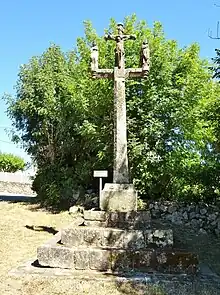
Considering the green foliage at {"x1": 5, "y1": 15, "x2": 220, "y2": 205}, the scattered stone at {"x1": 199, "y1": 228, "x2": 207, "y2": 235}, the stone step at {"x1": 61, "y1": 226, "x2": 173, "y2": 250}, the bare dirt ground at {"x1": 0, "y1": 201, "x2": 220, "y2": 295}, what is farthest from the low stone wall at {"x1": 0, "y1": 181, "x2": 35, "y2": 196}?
the stone step at {"x1": 61, "y1": 226, "x2": 173, "y2": 250}

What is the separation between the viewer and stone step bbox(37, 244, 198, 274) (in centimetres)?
520

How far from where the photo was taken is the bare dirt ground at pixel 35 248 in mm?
4500

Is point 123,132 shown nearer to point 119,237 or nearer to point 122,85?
point 122,85

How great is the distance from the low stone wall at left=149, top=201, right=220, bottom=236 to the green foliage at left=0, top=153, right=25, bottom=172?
1024 inches

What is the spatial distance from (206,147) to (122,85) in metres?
6.58

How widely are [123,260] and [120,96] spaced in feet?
9.87

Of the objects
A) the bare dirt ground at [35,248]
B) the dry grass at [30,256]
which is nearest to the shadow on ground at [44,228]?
the bare dirt ground at [35,248]

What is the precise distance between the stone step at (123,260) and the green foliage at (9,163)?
30658 mm

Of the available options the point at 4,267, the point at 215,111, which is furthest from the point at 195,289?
the point at 215,111

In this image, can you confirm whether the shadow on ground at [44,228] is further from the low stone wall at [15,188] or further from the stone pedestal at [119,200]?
the low stone wall at [15,188]

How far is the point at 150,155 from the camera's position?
446 inches

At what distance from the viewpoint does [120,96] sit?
22.1 feet

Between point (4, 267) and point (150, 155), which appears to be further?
point (150, 155)

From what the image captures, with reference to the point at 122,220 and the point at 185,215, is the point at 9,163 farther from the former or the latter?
the point at 122,220
